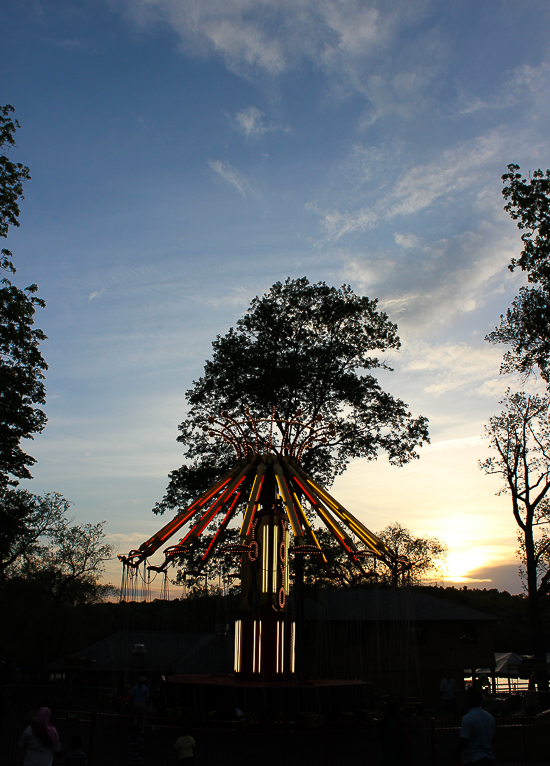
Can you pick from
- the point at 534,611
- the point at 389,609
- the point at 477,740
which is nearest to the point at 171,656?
the point at 389,609

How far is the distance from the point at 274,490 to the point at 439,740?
7978 millimetres

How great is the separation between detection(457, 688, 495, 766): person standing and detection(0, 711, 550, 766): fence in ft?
15.9

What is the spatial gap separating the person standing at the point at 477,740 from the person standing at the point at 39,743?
5.28 m

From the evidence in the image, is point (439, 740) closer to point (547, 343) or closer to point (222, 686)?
point (222, 686)

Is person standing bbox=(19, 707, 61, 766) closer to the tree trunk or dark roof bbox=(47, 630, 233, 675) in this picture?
the tree trunk

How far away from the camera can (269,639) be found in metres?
16.6

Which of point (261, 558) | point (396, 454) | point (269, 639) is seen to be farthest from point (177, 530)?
point (396, 454)

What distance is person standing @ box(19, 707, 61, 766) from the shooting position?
794 centimetres

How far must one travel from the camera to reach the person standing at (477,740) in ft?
22.2

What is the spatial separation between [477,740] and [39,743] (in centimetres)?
560

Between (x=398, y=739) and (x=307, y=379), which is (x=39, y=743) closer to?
(x=398, y=739)

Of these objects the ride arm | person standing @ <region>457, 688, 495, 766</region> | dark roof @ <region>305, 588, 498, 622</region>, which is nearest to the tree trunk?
dark roof @ <region>305, 588, 498, 622</region>

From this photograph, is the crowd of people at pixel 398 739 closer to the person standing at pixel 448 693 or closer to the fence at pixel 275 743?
the fence at pixel 275 743

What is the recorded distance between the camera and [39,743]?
7.98 metres
